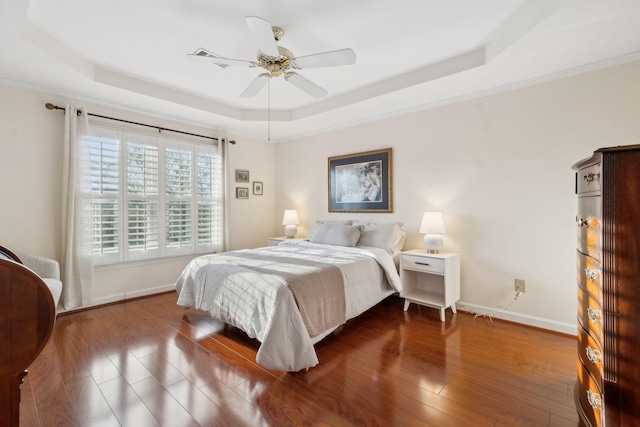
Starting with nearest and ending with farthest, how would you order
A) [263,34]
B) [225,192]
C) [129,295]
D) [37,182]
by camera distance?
[263,34]
[37,182]
[129,295]
[225,192]

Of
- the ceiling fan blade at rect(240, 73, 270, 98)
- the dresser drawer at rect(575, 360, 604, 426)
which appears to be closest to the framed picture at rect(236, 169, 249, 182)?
the ceiling fan blade at rect(240, 73, 270, 98)

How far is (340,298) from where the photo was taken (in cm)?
246

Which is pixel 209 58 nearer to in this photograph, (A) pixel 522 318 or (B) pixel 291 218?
(B) pixel 291 218

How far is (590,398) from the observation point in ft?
4.37

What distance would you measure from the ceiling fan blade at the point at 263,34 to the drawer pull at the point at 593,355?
240 centimetres

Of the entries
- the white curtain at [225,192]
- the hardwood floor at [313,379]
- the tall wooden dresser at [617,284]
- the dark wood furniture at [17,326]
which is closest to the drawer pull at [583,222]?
the tall wooden dresser at [617,284]

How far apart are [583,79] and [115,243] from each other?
16.9ft

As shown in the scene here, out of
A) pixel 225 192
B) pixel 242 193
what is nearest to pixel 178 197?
pixel 225 192

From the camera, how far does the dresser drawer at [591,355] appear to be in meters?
1.25

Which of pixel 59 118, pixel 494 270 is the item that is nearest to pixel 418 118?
pixel 494 270

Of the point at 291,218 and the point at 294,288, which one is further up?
the point at 291,218

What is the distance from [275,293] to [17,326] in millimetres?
1338

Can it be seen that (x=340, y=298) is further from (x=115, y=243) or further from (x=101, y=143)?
(x=101, y=143)

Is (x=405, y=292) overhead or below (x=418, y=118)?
below
